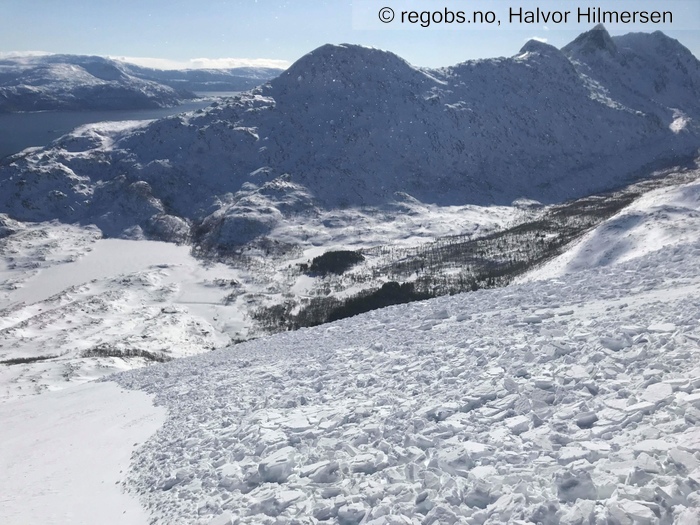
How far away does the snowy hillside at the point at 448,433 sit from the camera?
10250 mm

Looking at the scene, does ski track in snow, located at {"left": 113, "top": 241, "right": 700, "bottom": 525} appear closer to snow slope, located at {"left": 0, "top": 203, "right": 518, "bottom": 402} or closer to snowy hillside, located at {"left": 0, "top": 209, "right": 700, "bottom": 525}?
snowy hillside, located at {"left": 0, "top": 209, "right": 700, "bottom": 525}

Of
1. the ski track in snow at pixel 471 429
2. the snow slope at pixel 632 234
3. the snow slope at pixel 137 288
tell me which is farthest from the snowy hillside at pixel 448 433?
the snow slope at pixel 137 288

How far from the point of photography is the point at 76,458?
68.4ft

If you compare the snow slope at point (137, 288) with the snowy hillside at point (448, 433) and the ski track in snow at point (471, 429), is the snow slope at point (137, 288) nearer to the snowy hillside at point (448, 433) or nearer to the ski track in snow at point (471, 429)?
the snowy hillside at point (448, 433)

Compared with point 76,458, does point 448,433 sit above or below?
above

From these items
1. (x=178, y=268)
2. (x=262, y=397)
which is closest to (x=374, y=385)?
(x=262, y=397)

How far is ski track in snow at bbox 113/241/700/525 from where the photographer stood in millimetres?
10102

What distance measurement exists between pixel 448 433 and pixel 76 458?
16.6 meters

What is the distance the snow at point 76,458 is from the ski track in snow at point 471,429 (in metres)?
0.96

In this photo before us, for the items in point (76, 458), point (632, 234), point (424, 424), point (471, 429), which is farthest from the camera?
point (632, 234)

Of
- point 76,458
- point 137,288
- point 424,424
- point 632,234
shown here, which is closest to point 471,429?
point 424,424

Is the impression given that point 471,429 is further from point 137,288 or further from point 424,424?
point 137,288

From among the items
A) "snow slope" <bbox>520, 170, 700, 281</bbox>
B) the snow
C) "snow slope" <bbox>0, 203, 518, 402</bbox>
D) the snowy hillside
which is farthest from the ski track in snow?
"snow slope" <bbox>0, 203, 518, 402</bbox>

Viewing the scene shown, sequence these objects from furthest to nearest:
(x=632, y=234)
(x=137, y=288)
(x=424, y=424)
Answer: (x=137, y=288) < (x=632, y=234) < (x=424, y=424)
